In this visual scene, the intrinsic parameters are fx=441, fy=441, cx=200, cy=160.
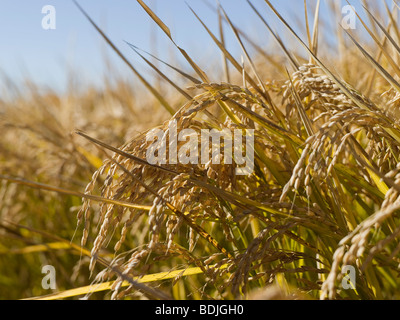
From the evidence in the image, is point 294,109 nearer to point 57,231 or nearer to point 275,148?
point 275,148

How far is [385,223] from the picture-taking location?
44.7 inches

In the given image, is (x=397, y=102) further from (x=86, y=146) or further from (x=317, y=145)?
(x=86, y=146)

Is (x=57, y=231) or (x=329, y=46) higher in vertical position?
(x=329, y=46)

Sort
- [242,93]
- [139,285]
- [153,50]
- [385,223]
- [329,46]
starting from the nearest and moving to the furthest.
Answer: [139,285], [242,93], [385,223], [329,46], [153,50]

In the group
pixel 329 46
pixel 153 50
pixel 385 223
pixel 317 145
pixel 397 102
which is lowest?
pixel 385 223

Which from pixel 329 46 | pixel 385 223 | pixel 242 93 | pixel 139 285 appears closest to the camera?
pixel 139 285

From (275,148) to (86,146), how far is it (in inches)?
78.9

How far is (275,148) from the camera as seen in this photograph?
1062 millimetres
